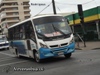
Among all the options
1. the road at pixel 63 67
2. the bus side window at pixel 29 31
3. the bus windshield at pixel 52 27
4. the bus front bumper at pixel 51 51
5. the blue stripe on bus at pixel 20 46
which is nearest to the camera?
the road at pixel 63 67

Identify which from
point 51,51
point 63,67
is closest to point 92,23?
point 51,51

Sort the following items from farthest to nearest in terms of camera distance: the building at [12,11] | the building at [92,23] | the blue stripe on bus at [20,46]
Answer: the building at [12,11] < the building at [92,23] < the blue stripe on bus at [20,46]

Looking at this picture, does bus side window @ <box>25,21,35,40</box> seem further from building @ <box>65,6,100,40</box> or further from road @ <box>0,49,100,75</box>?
building @ <box>65,6,100,40</box>

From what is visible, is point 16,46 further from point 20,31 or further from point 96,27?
point 96,27

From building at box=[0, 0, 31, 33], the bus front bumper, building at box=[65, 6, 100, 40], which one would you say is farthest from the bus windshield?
building at box=[0, 0, 31, 33]

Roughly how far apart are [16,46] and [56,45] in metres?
6.10

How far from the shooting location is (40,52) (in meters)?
14.1

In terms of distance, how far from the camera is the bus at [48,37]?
14072mm

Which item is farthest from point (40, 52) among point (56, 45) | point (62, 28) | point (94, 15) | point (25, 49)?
point (94, 15)

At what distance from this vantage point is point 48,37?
14141 millimetres

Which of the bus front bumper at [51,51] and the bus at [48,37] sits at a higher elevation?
the bus at [48,37]

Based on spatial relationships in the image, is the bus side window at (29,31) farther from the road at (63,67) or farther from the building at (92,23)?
the building at (92,23)

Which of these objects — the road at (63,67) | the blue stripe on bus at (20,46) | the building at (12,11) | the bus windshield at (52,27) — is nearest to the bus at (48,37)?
the bus windshield at (52,27)

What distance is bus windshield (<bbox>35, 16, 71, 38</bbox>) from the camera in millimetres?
14345
